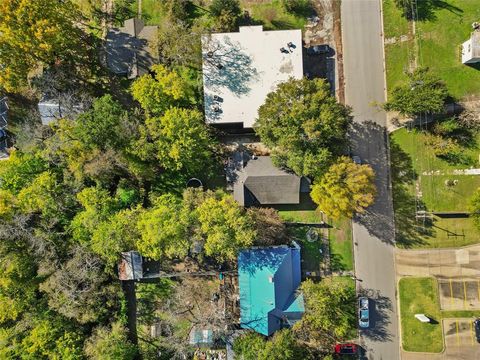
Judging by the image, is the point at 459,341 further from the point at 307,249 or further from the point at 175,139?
the point at 175,139

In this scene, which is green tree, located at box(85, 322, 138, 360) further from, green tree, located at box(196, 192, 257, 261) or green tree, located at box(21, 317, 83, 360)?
green tree, located at box(196, 192, 257, 261)

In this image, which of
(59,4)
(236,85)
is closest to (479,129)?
(236,85)

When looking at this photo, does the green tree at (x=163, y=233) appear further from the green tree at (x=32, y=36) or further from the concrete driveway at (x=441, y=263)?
the concrete driveway at (x=441, y=263)

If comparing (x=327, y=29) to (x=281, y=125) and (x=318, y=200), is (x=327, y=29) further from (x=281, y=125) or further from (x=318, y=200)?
(x=318, y=200)

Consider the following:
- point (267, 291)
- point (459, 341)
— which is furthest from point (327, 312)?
point (459, 341)

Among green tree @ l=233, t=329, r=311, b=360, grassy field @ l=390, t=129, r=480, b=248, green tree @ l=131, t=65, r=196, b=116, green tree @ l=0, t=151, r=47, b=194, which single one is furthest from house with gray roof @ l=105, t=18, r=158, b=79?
green tree @ l=233, t=329, r=311, b=360

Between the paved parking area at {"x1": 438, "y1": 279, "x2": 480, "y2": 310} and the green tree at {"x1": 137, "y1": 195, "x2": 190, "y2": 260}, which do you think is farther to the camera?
the paved parking area at {"x1": 438, "y1": 279, "x2": 480, "y2": 310}
